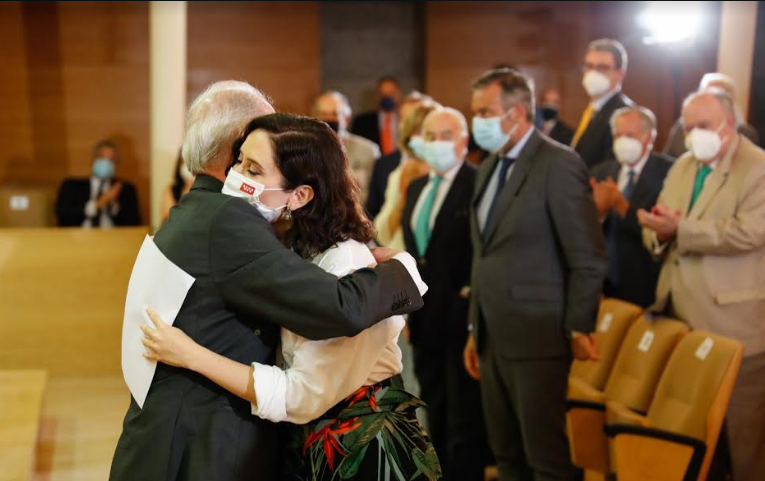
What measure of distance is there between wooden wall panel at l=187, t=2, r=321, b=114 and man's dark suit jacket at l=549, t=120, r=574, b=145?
11.5ft

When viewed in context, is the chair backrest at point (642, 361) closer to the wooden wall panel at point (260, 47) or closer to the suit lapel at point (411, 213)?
the suit lapel at point (411, 213)

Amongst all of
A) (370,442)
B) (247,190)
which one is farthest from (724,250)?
(247,190)

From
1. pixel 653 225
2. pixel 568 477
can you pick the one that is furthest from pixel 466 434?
pixel 653 225

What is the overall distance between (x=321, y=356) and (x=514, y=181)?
5.26 ft

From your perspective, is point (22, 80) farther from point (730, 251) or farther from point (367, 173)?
point (730, 251)

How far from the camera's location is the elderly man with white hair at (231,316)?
1605 millimetres

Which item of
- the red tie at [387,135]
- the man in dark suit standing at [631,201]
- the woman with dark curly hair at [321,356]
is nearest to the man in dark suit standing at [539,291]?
the man in dark suit standing at [631,201]

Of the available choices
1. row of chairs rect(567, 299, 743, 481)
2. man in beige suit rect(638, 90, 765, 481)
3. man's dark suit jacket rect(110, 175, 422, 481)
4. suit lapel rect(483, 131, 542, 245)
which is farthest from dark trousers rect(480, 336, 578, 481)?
man's dark suit jacket rect(110, 175, 422, 481)

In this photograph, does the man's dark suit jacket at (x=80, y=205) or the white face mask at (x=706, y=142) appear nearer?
the white face mask at (x=706, y=142)

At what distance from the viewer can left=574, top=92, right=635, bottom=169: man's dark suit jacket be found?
14.7ft

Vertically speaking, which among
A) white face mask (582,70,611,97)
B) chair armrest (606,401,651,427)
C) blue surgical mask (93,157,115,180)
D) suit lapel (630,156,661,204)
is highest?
white face mask (582,70,611,97)

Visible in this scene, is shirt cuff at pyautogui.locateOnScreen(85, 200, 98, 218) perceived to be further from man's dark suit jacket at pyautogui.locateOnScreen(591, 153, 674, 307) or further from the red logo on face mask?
the red logo on face mask

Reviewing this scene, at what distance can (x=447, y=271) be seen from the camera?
3.70 meters

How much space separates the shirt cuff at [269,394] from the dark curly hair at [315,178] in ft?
0.78
